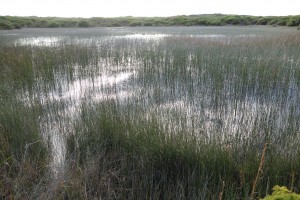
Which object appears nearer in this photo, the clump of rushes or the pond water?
the clump of rushes

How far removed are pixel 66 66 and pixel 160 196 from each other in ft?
22.9

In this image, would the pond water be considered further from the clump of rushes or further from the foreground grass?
the clump of rushes

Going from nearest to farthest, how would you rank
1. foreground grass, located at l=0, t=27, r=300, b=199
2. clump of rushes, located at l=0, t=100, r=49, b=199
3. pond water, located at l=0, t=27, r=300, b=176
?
clump of rushes, located at l=0, t=100, r=49, b=199
foreground grass, located at l=0, t=27, r=300, b=199
pond water, located at l=0, t=27, r=300, b=176

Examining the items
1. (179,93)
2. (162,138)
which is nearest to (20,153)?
(162,138)

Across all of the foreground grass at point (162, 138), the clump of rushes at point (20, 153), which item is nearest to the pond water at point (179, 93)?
the foreground grass at point (162, 138)

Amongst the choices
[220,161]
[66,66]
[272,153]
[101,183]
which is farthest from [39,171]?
[66,66]

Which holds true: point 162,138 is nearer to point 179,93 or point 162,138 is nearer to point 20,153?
point 20,153

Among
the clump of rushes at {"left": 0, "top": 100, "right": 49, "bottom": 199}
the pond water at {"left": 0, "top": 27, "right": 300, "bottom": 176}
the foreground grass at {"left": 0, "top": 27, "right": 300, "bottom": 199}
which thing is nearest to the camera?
the clump of rushes at {"left": 0, "top": 100, "right": 49, "bottom": 199}

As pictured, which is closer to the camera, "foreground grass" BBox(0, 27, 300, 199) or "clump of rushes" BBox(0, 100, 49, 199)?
"clump of rushes" BBox(0, 100, 49, 199)

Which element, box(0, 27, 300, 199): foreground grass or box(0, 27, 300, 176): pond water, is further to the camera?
box(0, 27, 300, 176): pond water

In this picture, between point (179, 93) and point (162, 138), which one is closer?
point (162, 138)

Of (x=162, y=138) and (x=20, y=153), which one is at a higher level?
(x=162, y=138)

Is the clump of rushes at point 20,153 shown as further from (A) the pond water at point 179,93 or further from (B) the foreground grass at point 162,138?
(A) the pond water at point 179,93

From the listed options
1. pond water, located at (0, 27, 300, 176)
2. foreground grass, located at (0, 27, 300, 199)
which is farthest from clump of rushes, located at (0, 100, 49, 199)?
pond water, located at (0, 27, 300, 176)
